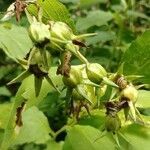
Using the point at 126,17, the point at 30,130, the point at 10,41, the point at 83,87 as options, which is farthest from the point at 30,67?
the point at 126,17

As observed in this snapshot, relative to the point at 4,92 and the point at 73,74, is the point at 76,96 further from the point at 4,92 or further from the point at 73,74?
the point at 4,92

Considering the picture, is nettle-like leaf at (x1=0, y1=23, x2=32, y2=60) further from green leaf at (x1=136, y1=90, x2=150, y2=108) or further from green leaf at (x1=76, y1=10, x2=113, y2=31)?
green leaf at (x1=76, y1=10, x2=113, y2=31)

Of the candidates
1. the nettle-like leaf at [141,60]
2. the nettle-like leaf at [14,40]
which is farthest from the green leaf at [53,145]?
the nettle-like leaf at [141,60]

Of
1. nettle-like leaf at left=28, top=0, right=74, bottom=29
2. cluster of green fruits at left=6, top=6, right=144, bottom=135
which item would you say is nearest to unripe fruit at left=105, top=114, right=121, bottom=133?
cluster of green fruits at left=6, top=6, right=144, bottom=135

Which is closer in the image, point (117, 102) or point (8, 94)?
point (117, 102)

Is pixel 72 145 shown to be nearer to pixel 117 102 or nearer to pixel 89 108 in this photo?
pixel 89 108

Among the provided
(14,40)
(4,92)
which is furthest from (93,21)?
(14,40)
